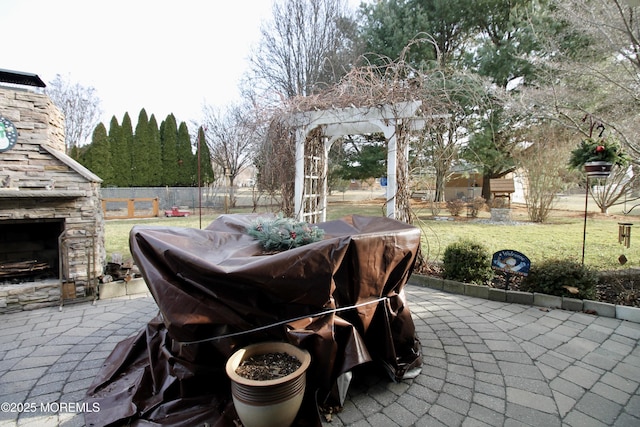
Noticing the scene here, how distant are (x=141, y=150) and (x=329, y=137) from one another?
44.4 feet

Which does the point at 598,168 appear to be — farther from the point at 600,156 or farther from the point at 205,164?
the point at 205,164

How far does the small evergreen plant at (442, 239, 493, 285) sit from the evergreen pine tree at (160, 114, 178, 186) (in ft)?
50.3

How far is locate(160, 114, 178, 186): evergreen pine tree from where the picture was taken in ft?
52.7

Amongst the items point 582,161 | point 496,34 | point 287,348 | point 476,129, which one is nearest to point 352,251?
point 287,348

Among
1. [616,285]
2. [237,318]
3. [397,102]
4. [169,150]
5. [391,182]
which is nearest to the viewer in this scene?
[237,318]

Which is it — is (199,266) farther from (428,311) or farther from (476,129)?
(476,129)

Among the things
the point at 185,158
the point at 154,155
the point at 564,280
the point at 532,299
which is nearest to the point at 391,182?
the point at 532,299

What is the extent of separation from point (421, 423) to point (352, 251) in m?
1.03

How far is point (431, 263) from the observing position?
16.8 ft

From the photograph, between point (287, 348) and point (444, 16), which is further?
point (444, 16)

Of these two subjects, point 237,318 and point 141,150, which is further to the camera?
point 141,150

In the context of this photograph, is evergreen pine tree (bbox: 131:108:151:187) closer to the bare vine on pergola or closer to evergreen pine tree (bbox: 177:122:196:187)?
evergreen pine tree (bbox: 177:122:196:187)

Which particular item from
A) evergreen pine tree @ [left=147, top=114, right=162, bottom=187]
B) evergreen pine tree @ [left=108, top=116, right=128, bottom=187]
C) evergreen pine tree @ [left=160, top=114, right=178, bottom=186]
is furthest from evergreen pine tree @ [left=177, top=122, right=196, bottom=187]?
evergreen pine tree @ [left=108, top=116, right=128, bottom=187]

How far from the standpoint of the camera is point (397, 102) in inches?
160
